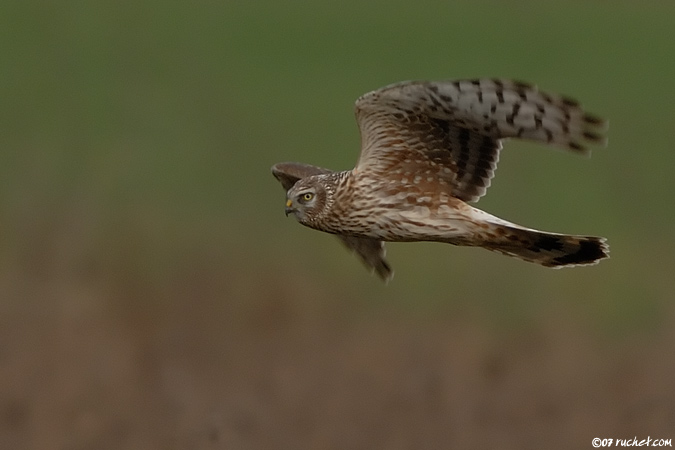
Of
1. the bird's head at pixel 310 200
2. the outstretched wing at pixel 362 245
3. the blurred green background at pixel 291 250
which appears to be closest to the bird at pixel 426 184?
the bird's head at pixel 310 200

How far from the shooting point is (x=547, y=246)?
7.77 metres

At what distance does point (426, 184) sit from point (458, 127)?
358 mm

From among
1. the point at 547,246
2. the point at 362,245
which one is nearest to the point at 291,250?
the point at 362,245

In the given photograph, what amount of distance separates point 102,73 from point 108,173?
2.01 metres

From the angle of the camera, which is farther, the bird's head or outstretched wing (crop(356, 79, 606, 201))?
the bird's head

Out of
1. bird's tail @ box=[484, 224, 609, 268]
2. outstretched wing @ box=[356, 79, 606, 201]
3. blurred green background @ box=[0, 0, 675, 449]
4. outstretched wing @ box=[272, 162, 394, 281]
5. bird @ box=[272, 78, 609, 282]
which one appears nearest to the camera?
outstretched wing @ box=[356, 79, 606, 201]

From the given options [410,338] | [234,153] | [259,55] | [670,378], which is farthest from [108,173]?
[670,378]

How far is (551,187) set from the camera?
15875mm

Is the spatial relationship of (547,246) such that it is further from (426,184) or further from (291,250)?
(291,250)

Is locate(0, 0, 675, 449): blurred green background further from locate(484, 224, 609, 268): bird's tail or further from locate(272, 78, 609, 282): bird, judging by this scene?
locate(484, 224, 609, 268): bird's tail

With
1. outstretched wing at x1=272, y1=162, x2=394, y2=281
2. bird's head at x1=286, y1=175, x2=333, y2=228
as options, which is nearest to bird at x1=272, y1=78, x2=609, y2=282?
bird's head at x1=286, y1=175, x2=333, y2=228

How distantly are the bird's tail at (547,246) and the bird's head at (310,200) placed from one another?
0.88m

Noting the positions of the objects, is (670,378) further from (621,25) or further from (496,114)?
(621,25)

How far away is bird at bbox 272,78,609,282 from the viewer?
295 inches
